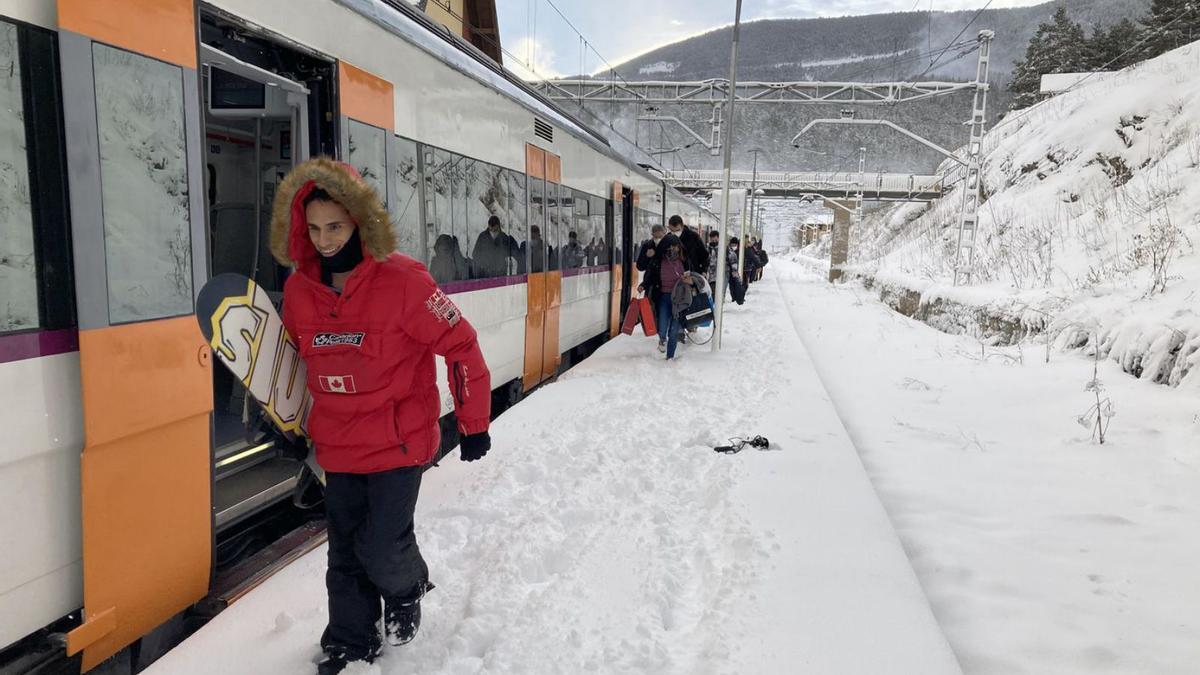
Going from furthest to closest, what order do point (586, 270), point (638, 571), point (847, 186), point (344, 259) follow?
point (847, 186), point (586, 270), point (638, 571), point (344, 259)

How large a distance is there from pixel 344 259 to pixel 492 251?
3704 millimetres

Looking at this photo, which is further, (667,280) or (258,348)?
(667,280)

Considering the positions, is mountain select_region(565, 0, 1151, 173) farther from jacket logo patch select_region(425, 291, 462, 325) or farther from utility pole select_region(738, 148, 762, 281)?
jacket logo patch select_region(425, 291, 462, 325)

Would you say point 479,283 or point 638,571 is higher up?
point 479,283

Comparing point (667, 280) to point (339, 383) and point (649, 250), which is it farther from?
point (339, 383)

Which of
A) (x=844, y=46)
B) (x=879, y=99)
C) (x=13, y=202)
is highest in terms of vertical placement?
(x=844, y=46)

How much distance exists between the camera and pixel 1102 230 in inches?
470

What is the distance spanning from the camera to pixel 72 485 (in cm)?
223

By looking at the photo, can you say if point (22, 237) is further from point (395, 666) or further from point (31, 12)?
point (395, 666)

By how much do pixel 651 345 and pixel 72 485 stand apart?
856 centimetres

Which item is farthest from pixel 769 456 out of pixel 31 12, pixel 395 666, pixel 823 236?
pixel 823 236

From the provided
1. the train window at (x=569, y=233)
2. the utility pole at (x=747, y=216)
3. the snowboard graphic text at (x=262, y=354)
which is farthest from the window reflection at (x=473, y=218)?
the utility pole at (x=747, y=216)

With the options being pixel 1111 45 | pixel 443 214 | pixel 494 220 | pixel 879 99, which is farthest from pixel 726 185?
pixel 1111 45

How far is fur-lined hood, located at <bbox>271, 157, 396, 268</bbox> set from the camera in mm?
2148
